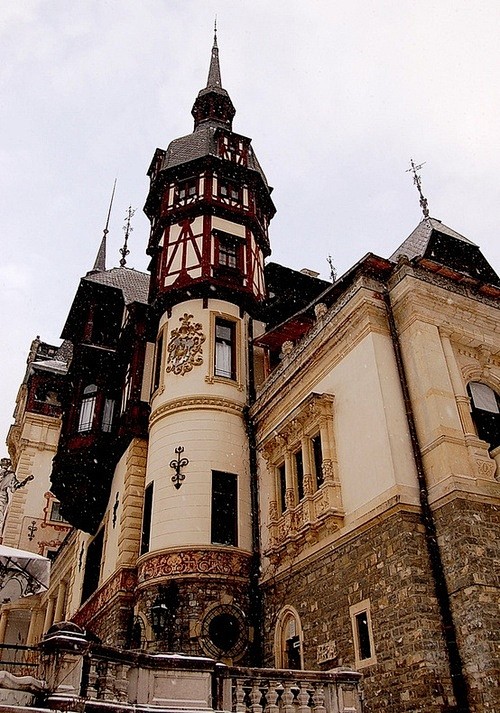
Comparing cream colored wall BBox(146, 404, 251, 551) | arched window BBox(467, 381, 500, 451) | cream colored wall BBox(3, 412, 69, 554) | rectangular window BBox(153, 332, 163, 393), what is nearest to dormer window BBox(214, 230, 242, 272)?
rectangular window BBox(153, 332, 163, 393)

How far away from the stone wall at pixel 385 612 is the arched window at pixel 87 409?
12381 mm

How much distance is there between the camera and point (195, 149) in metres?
28.0

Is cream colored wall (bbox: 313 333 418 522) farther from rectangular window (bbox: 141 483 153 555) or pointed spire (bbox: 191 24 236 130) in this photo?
pointed spire (bbox: 191 24 236 130)

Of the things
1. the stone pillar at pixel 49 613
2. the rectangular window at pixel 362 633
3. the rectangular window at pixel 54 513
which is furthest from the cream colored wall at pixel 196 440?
the rectangular window at pixel 54 513

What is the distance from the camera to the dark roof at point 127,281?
30.4 meters

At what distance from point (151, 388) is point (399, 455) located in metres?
11.8

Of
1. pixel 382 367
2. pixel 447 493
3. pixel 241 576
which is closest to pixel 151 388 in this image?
pixel 241 576

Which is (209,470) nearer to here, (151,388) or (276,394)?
(276,394)

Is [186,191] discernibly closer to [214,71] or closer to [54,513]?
[214,71]

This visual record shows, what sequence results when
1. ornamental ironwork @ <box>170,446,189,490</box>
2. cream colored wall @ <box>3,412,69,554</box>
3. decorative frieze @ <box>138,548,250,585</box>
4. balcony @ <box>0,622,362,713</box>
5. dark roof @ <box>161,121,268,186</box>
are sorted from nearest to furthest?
balcony @ <box>0,622,362,713</box>, decorative frieze @ <box>138,548,250,585</box>, ornamental ironwork @ <box>170,446,189,490</box>, dark roof @ <box>161,121,268,186</box>, cream colored wall @ <box>3,412,69,554</box>

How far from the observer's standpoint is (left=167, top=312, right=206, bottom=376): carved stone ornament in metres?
22.1

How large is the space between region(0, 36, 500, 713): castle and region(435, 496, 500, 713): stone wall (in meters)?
0.04

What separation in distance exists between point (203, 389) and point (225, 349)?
6.90 ft

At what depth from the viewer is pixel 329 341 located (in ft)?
58.5
